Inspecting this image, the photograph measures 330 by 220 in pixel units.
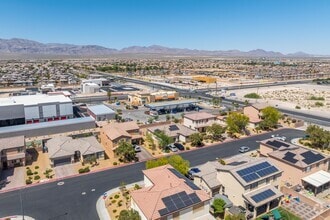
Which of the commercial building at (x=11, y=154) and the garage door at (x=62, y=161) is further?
the garage door at (x=62, y=161)

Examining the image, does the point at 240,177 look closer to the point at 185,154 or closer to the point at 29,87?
the point at 185,154

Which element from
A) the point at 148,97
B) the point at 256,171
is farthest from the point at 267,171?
the point at 148,97

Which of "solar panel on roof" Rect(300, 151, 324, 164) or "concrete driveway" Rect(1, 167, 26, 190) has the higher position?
"solar panel on roof" Rect(300, 151, 324, 164)

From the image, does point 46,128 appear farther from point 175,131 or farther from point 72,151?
point 175,131

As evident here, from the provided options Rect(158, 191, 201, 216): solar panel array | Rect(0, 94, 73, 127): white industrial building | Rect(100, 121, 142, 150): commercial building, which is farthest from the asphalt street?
Rect(0, 94, 73, 127): white industrial building

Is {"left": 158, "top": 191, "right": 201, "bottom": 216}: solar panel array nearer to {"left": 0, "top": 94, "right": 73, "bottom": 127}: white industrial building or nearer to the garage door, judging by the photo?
the garage door

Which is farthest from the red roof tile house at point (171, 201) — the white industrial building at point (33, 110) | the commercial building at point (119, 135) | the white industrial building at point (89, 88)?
the white industrial building at point (89, 88)

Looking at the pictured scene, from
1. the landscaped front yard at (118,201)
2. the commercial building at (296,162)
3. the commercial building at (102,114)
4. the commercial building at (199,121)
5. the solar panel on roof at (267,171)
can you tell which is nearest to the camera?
the landscaped front yard at (118,201)

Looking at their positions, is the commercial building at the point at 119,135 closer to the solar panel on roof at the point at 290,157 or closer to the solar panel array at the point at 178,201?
the solar panel array at the point at 178,201
